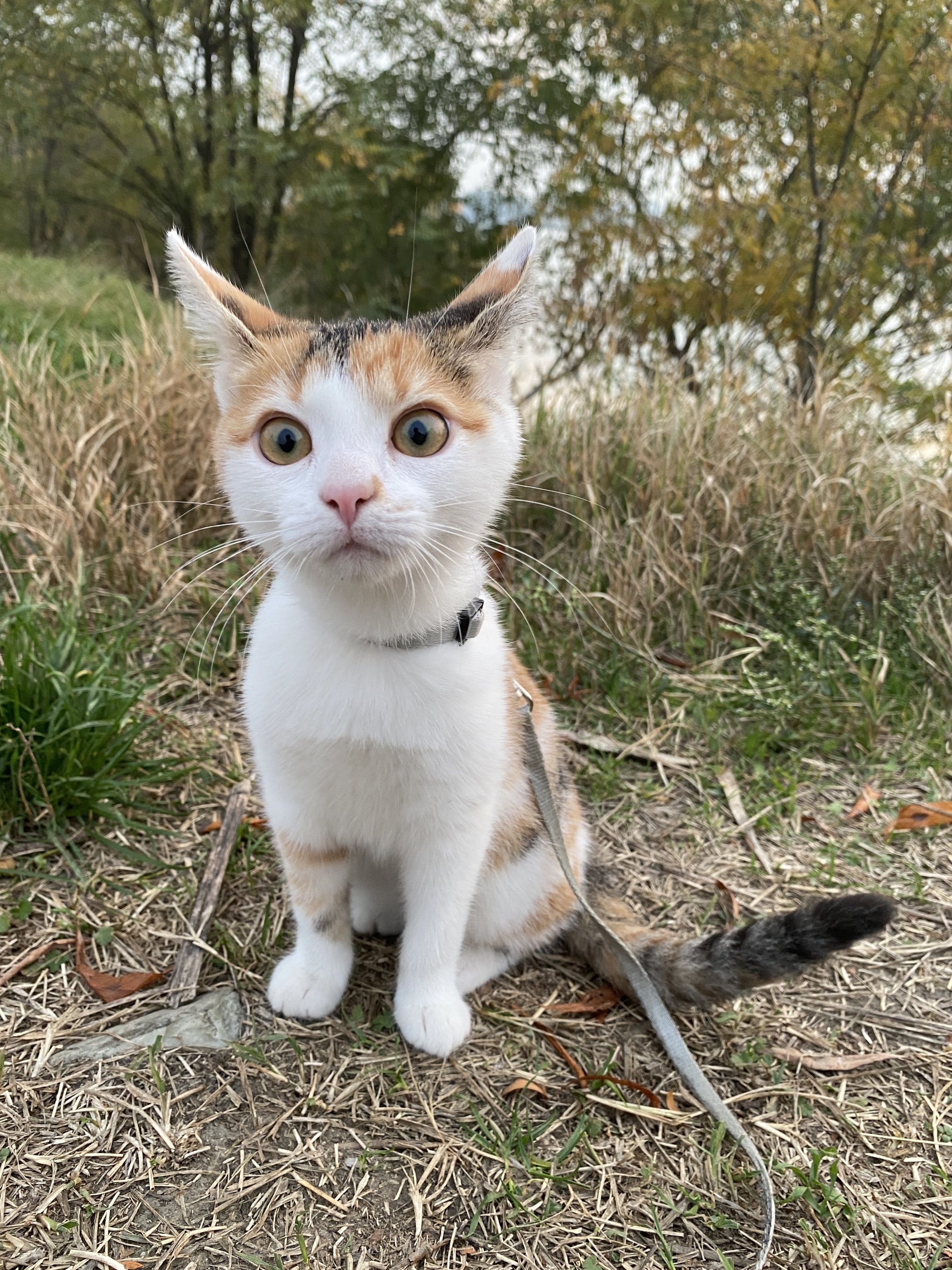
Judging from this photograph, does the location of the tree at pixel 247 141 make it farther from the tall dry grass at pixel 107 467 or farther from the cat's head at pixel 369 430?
the cat's head at pixel 369 430

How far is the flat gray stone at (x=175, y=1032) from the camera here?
4.92 feet

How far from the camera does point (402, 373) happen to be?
128 cm

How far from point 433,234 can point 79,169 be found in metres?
5.86

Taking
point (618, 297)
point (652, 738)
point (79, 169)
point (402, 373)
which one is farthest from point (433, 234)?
point (402, 373)

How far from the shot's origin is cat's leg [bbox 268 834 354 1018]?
1.61 m

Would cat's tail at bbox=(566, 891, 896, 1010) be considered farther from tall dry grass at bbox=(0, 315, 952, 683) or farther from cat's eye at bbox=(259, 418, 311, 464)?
tall dry grass at bbox=(0, 315, 952, 683)

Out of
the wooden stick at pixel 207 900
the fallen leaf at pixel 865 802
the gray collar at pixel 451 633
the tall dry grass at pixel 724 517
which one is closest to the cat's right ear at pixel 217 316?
the gray collar at pixel 451 633

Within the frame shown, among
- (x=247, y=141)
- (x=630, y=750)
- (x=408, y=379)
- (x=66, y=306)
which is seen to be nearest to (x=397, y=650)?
(x=408, y=379)

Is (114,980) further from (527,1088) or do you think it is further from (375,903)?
(527,1088)

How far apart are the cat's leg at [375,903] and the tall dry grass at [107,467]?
137cm

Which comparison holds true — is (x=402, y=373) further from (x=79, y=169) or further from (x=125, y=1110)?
(x=79, y=169)

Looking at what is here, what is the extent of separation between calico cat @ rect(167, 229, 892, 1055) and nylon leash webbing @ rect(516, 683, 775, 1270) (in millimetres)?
42

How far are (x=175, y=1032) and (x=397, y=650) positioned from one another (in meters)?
0.87

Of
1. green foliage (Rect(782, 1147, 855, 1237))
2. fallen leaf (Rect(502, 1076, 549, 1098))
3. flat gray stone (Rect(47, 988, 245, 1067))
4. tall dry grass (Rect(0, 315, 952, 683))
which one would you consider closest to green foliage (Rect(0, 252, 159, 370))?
tall dry grass (Rect(0, 315, 952, 683))
